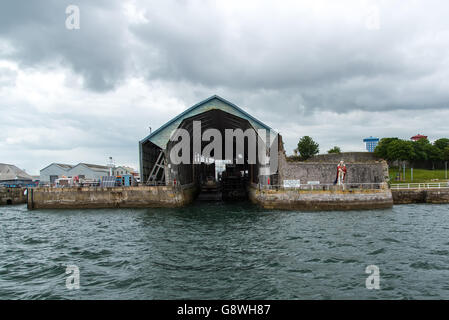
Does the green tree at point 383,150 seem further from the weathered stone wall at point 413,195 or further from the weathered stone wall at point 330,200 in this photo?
the weathered stone wall at point 330,200

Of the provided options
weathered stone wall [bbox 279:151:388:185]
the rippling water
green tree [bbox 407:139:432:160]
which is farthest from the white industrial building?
green tree [bbox 407:139:432:160]

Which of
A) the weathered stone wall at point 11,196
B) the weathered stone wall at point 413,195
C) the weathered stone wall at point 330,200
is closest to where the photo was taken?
the weathered stone wall at point 330,200

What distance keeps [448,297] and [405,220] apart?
17.1 m

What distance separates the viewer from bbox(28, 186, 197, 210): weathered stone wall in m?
37.3

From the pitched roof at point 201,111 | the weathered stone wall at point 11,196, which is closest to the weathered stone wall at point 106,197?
the pitched roof at point 201,111

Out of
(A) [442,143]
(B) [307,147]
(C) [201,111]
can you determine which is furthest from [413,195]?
(A) [442,143]

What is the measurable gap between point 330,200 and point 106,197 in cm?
2650

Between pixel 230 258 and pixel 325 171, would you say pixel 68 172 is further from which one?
pixel 230 258

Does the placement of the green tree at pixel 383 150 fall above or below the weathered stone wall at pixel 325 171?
above

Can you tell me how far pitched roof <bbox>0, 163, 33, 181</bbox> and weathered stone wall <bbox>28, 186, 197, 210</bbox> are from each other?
5859 centimetres

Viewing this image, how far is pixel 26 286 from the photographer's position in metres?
11.9

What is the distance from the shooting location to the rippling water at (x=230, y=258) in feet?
36.3

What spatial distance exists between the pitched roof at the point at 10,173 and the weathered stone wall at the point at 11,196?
126 ft
